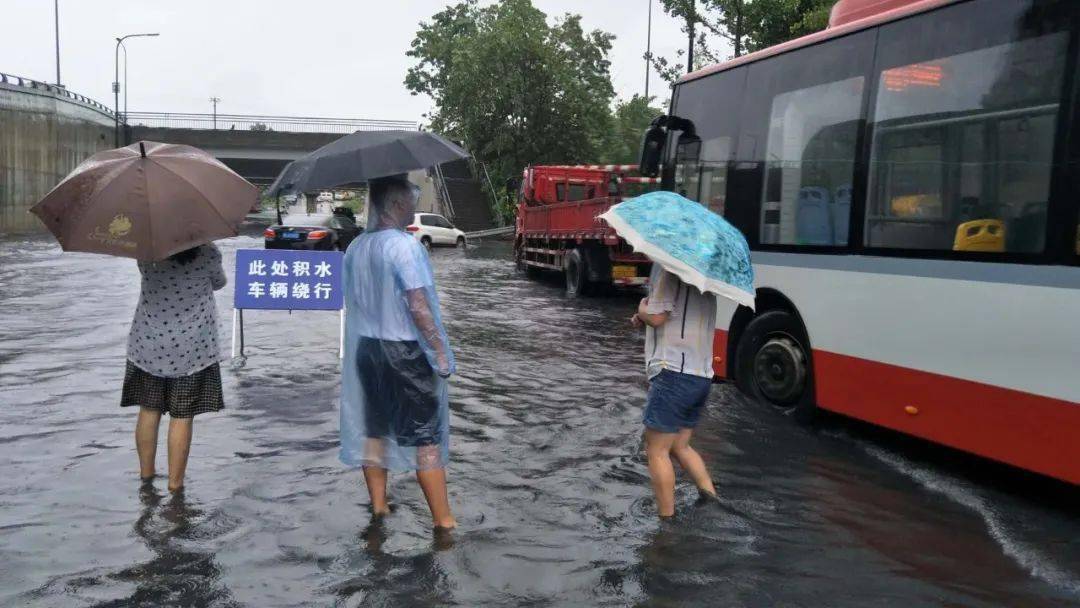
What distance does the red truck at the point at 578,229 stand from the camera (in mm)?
16984

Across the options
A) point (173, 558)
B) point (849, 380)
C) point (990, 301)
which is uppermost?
point (990, 301)

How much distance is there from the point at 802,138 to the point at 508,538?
4.09 meters

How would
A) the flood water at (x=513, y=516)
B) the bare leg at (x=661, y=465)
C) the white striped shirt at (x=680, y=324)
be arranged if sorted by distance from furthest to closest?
the bare leg at (x=661, y=465) → the white striped shirt at (x=680, y=324) → the flood water at (x=513, y=516)

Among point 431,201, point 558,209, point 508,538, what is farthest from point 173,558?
point 431,201

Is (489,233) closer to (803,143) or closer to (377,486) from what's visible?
(803,143)

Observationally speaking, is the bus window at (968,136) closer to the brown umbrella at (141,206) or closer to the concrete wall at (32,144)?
the brown umbrella at (141,206)

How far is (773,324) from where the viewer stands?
24.9ft

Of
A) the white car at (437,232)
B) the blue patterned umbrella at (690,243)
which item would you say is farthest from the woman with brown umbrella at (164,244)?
the white car at (437,232)

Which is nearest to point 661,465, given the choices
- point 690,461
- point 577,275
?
point 690,461

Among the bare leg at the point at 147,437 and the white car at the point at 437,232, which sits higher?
the white car at the point at 437,232

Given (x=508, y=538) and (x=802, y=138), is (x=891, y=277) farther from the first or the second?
(x=508, y=538)

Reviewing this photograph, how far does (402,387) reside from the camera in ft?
15.1

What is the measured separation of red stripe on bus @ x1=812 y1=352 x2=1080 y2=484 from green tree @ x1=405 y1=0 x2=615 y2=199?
4276cm

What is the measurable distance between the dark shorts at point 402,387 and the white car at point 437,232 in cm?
3380
